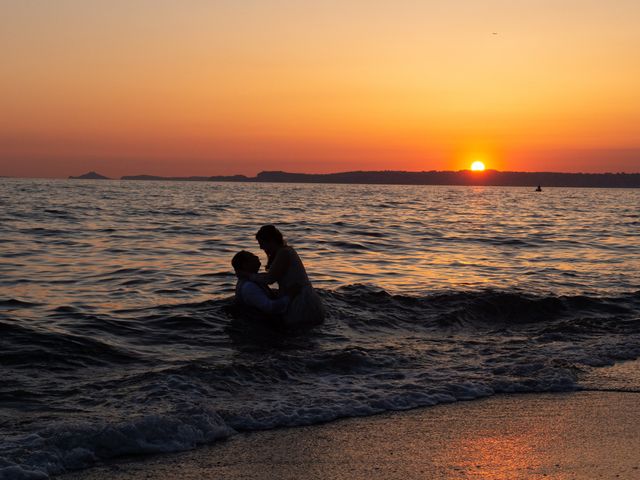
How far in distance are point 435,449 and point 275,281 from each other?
16.0 ft

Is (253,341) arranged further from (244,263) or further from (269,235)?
(269,235)

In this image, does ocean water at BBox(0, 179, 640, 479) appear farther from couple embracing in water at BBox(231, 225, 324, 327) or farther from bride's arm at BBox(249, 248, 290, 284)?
bride's arm at BBox(249, 248, 290, 284)

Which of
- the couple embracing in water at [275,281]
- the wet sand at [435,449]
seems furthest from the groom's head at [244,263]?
the wet sand at [435,449]

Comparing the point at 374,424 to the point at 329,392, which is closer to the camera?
the point at 374,424

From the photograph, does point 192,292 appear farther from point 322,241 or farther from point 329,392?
point 322,241

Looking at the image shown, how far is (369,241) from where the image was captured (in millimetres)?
23156

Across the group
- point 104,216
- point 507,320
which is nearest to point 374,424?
point 507,320

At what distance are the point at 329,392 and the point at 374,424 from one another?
100 centimetres

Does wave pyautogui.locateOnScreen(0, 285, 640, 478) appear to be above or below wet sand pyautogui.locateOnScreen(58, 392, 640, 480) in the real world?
below

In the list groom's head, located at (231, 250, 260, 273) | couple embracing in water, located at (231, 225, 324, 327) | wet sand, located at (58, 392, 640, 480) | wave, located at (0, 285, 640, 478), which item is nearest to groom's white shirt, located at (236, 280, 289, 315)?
couple embracing in water, located at (231, 225, 324, 327)

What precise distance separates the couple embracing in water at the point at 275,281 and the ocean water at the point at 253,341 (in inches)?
12.2

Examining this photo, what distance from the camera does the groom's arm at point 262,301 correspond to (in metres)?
9.69

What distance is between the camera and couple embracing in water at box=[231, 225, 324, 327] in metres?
9.63

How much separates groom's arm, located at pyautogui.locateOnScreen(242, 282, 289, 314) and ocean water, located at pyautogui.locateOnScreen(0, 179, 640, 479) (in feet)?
1.08
